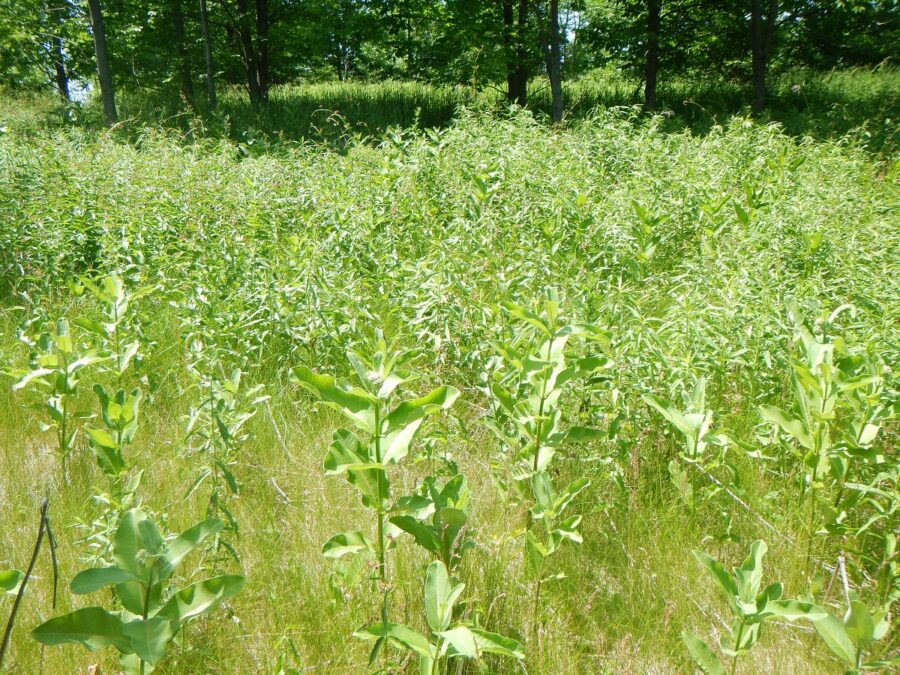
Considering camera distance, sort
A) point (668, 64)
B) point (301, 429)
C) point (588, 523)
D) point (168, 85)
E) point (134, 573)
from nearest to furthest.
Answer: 1. point (134, 573)
2. point (588, 523)
3. point (301, 429)
4. point (668, 64)
5. point (168, 85)

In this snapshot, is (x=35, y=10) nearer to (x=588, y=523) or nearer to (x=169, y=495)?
(x=169, y=495)

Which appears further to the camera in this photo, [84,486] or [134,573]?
[84,486]

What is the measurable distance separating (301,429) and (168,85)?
59.0 ft

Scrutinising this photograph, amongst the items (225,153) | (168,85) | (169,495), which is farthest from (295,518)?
(168,85)

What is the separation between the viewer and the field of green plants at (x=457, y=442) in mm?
1801

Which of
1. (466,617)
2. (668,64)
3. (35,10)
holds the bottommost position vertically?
(466,617)

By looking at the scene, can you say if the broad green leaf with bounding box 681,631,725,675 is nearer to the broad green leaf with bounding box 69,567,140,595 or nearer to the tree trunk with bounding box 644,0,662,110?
the broad green leaf with bounding box 69,567,140,595

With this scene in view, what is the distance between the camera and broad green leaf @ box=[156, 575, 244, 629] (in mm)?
1365

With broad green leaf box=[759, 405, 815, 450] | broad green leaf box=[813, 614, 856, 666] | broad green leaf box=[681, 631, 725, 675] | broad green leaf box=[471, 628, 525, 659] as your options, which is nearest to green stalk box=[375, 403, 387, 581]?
broad green leaf box=[471, 628, 525, 659]

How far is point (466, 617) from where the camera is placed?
2082 mm

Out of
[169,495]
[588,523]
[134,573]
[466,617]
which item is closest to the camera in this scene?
[134,573]

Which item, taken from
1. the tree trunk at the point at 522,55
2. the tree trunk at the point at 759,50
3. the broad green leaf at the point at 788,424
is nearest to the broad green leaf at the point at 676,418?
the broad green leaf at the point at 788,424

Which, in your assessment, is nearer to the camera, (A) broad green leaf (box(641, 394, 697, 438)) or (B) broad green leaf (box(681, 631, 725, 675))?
(B) broad green leaf (box(681, 631, 725, 675))

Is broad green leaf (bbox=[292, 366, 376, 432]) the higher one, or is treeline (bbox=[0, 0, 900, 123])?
treeline (bbox=[0, 0, 900, 123])
